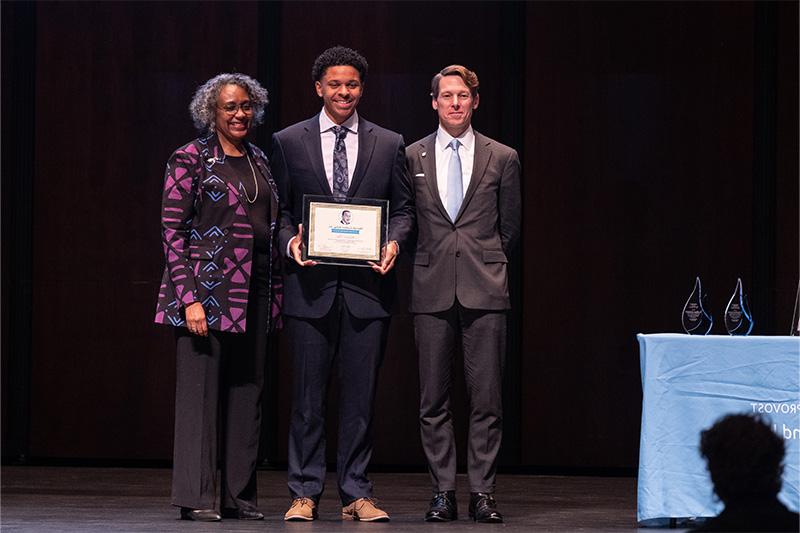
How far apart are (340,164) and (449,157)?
0.43 m

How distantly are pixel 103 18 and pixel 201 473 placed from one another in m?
3.43

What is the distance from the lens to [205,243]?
168 inches

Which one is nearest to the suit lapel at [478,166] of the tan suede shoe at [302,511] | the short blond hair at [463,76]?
the short blond hair at [463,76]

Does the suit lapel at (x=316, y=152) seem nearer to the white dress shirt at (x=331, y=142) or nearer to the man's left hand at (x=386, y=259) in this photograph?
the white dress shirt at (x=331, y=142)

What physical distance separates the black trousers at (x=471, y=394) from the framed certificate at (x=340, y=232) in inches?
15.2

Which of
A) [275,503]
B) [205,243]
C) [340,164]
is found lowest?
[275,503]

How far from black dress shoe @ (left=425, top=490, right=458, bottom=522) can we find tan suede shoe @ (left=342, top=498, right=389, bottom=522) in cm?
17

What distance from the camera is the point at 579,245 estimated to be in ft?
21.5

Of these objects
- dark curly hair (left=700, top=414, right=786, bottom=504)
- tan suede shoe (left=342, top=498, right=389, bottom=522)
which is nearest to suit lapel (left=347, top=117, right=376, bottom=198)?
tan suede shoe (left=342, top=498, right=389, bottom=522)

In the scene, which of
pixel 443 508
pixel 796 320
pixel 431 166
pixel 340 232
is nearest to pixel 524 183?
pixel 796 320

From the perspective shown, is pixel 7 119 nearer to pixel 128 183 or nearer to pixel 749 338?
pixel 128 183

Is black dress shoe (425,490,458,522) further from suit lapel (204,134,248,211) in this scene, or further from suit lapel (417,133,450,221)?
suit lapel (204,134,248,211)

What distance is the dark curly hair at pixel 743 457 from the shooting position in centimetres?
197

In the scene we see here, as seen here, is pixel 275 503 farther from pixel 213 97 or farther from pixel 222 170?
pixel 213 97
